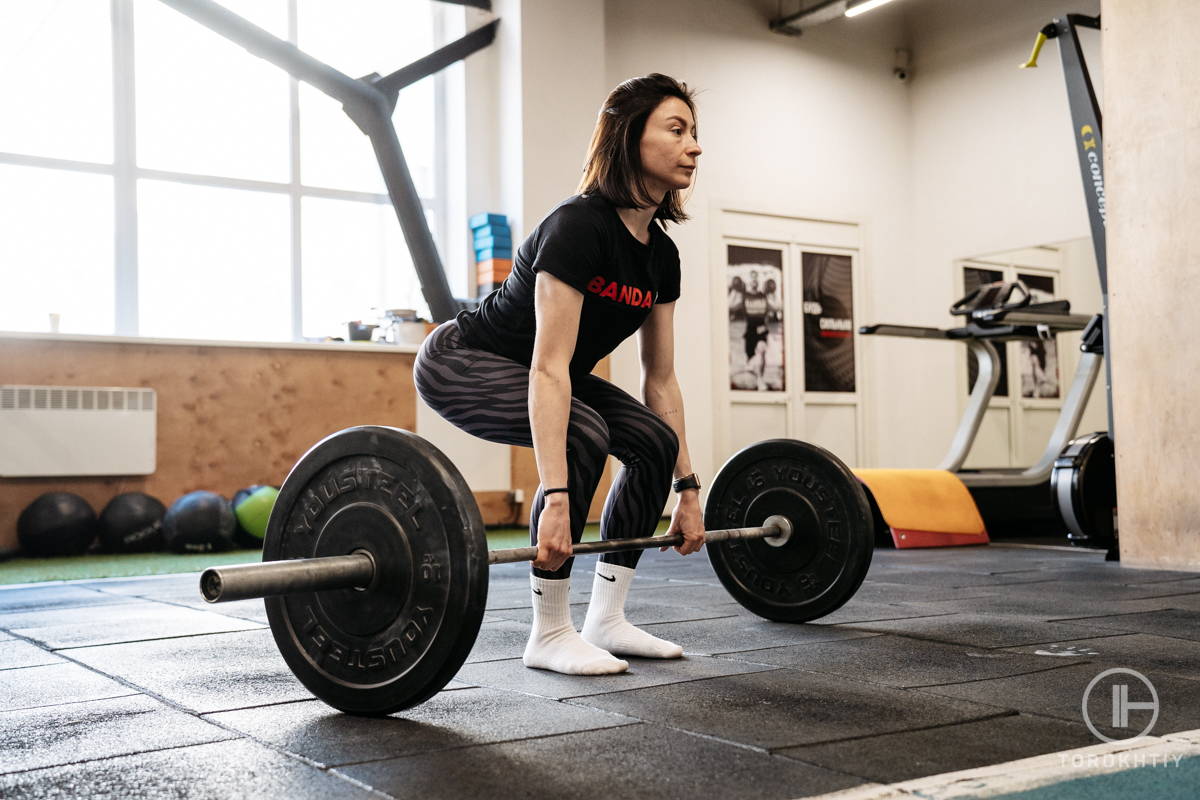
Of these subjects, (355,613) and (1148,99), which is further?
(1148,99)

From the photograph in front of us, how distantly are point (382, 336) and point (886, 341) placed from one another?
3751 mm

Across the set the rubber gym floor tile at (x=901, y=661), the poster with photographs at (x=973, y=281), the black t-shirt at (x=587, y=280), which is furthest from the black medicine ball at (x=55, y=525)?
the poster with photographs at (x=973, y=281)

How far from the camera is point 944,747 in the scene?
57.1 inches

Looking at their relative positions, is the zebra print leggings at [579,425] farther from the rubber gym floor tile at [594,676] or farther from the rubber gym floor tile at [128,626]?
the rubber gym floor tile at [128,626]

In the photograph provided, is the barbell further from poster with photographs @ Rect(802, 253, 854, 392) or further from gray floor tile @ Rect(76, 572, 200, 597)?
poster with photographs @ Rect(802, 253, 854, 392)

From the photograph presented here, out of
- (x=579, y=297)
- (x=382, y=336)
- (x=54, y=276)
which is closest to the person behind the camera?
(x=579, y=297)

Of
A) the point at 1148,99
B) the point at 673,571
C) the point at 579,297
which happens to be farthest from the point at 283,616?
the point at 1148,99

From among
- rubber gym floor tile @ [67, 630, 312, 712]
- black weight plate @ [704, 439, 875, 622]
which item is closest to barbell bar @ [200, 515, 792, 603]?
rubber gym floor tile @ [67, 630, 312, 712]

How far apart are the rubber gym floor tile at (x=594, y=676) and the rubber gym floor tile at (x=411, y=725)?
93mm

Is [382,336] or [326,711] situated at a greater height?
[382,336]

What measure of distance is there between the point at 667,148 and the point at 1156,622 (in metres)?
1.65

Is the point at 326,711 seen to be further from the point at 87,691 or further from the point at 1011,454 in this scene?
the point at 1011,454

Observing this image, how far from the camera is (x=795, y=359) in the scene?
25.5ft

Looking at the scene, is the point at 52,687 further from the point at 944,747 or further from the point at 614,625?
the point at 944,747
